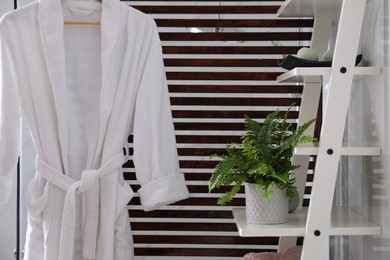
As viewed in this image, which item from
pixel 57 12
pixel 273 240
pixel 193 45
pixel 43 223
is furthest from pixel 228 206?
pixel 57 12

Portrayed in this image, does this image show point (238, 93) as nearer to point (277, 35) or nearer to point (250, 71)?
point (250, 71)

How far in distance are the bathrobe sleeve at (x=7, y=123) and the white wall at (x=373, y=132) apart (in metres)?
1.31

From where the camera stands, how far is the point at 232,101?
2.99 metres

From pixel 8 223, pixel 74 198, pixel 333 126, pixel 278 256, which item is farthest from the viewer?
pixel 8 223

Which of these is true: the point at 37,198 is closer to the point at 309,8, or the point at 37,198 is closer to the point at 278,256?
the point at 278,256

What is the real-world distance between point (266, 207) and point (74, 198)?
705mm

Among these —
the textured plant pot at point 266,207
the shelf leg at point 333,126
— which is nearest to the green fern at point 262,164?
the textured plant pot at point 266,207

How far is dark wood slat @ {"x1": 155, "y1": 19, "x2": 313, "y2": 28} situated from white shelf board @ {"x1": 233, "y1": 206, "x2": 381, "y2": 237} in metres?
0.93

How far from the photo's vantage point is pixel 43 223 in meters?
2.34

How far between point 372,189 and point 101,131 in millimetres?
1021

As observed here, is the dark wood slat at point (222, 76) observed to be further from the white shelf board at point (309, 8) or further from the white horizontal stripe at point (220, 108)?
the white shelf board at point (309, 8)

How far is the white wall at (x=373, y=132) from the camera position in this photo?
7.17 ft

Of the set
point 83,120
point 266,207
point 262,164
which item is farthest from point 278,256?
point 83,120

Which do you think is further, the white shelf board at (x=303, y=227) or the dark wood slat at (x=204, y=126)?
the dark wood slat at (x=204, y=126)
